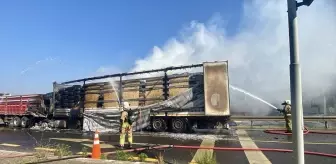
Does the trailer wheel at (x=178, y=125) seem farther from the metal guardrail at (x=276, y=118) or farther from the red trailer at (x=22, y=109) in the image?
the red trailer at (x=22, y=109)

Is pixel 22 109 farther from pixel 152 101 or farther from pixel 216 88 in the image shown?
pixel 216 88

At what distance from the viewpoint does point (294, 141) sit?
462 centimetres

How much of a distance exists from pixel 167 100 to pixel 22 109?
12.4 m

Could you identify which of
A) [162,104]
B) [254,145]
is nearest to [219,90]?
[162,104]

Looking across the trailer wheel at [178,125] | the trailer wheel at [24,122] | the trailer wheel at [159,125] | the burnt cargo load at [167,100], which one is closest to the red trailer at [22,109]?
the trailer wheel at [24,122]

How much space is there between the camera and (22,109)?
22.9 meters

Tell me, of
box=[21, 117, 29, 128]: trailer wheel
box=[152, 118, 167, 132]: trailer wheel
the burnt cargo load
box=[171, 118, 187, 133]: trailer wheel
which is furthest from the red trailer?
box=[171, 118, 187, 133]: trailer wheel

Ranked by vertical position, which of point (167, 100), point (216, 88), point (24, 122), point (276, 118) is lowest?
point (24, 122)

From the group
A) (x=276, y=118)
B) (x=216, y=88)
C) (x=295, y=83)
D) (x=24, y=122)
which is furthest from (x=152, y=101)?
(x=295, y=83)

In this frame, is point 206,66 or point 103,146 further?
point 206,66

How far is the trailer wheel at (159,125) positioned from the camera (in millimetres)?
15937

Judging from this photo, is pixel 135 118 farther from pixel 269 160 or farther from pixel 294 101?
pixel 294 101

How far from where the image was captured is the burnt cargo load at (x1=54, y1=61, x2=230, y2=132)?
14555 mm

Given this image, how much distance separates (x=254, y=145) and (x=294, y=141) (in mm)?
6247
